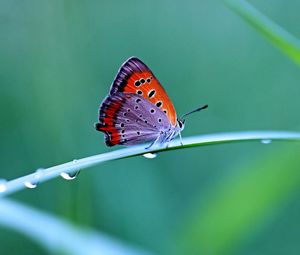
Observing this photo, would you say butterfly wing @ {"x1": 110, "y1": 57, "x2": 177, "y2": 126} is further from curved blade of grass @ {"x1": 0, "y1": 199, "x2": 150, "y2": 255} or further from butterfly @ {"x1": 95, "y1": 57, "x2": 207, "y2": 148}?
curved blade of grass @ {"x1": 0, "y1": 199, "x2": 150, "y2": 255}

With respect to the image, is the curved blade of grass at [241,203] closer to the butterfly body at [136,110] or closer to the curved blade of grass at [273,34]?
the butterfly body at [136,110]

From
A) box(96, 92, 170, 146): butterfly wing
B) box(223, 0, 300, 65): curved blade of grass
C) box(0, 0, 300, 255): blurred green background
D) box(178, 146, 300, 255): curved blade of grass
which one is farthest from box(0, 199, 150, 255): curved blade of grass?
box(223, 0, 300, 65): curved blade of grass

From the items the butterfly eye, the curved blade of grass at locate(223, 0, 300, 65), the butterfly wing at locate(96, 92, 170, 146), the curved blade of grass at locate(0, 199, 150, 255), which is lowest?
the curved blade of grass at locate(0, 199, 150, 255)

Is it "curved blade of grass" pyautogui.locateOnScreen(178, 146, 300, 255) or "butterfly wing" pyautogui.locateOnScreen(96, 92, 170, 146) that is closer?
"curved blade of grass" pyautogui.locateOnScreen(178, 146, 300, 255)

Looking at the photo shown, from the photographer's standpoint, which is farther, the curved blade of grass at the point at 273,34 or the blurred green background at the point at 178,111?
the blurred green background at the point at 178,111

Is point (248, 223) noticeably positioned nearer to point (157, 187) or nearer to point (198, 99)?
point (157, 187)

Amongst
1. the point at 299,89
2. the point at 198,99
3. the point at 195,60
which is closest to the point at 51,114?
the point at 198,99

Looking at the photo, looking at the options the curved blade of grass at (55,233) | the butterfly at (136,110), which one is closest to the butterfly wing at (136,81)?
the butterfly at (136,110)

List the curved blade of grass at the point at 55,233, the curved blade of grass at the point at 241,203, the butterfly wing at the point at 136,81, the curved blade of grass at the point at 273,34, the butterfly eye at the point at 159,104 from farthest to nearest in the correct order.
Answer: the butterfly eye at the point at 159,104 < the butterfly wing at the point at 136,81 < the curved blade of grass at the point at 241,203 < the curved blade of grass at the point at 55,233 < the curved blade of grass at the point at 273,34
